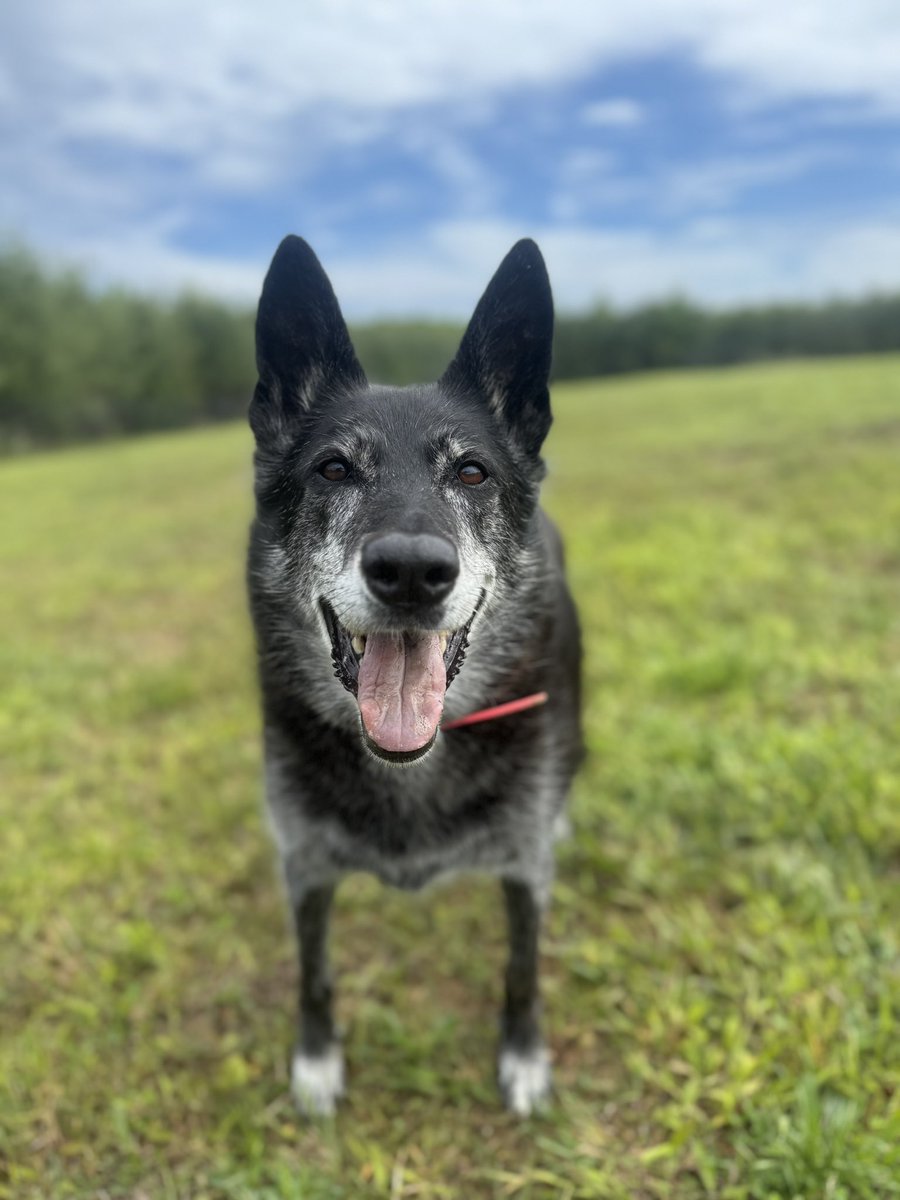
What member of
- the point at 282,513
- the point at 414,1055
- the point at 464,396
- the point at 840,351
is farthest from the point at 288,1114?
the point at 840,351

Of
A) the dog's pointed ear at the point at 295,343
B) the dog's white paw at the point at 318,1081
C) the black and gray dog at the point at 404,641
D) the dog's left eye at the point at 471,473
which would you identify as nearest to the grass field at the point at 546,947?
the dog's white paw at the point at 318,1081

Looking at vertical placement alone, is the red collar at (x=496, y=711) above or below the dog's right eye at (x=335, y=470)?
below

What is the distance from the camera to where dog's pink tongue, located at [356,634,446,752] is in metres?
1.96

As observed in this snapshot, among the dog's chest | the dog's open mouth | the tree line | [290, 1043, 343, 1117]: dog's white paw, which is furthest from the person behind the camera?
the tree line

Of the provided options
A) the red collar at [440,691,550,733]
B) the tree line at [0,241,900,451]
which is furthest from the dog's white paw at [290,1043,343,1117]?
the tree line at [0,241,900,451]

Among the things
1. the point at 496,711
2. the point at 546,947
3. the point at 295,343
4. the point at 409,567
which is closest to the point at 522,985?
the point at 546,947

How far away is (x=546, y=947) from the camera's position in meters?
2.98

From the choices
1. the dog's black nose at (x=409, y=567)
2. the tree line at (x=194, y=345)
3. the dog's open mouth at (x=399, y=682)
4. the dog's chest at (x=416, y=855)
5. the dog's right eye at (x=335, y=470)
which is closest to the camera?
the dog's black nose at (x=409, y=567)

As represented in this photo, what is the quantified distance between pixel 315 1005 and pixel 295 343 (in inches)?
84.5

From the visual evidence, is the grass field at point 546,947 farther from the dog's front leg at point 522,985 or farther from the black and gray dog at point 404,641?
the black and gray dog at point 404,641

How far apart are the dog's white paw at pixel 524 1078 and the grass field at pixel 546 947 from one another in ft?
0.18

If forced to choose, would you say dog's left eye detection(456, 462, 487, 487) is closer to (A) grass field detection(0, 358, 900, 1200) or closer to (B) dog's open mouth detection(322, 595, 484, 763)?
(B) dog's open mouth detection(322, 595, 484, 763)

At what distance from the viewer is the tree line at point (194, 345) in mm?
37438

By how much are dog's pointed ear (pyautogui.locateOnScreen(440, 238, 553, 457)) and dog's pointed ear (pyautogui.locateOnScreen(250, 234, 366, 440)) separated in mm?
348
